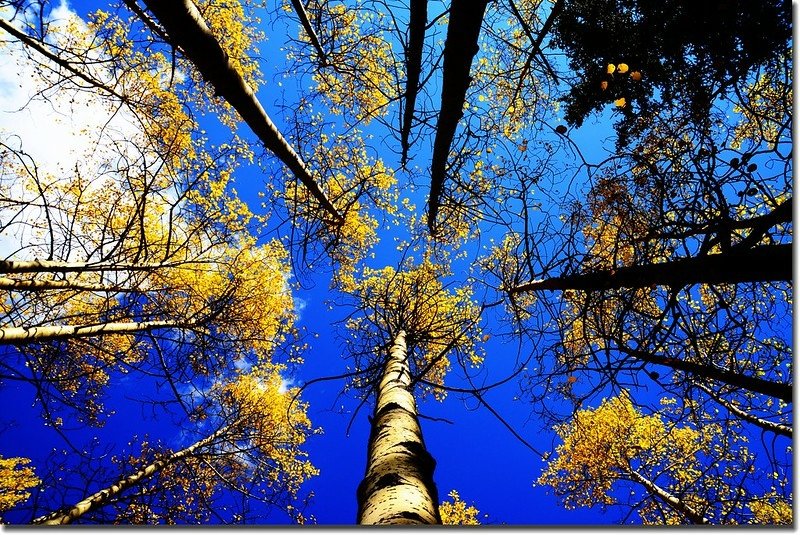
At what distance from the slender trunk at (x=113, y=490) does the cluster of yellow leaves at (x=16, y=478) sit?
9.91 ft

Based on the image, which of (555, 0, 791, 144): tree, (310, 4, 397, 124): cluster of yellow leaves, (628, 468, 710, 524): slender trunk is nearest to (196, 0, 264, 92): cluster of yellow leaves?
(310, 4, 397, 124): cluster of yellow leaves

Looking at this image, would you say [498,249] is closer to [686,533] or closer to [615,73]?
[615,73]

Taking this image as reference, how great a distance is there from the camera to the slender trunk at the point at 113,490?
382cm

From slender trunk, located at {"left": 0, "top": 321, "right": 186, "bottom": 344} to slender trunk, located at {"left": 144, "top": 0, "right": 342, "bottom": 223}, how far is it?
2793 millimetres

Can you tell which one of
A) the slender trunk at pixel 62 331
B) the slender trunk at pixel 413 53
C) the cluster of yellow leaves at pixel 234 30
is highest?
the cluster of yellow leaves at pixel 234 30

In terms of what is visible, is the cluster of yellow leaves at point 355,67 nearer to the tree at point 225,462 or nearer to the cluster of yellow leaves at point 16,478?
the tree at point 225,462

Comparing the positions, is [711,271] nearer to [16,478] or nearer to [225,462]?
[225,462]

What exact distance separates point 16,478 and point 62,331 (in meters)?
6.32

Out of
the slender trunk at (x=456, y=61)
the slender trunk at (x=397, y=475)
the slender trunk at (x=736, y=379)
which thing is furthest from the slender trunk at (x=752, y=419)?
the slender trunk at (x=456, y=61)

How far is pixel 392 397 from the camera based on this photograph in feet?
9.22

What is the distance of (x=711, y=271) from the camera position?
2061mm

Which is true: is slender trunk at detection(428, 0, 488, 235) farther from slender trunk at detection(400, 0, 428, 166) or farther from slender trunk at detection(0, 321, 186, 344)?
slender trunk at detection(0, 321, 186, 344)

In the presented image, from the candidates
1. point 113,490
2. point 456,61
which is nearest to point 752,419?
point 456,61

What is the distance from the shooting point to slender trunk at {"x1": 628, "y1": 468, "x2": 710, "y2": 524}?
4816 mm
